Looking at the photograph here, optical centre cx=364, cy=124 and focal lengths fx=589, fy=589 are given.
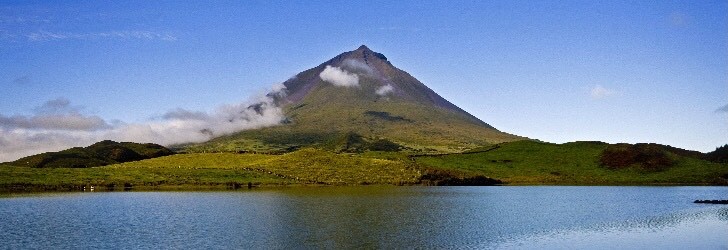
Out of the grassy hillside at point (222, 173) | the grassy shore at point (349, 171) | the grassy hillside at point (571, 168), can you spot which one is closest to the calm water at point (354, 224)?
the grassy hillside at point (222, 173)

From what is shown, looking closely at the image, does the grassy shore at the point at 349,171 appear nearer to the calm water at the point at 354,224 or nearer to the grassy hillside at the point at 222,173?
the grassy hillside at the point at 222,173

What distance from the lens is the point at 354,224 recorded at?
185 feet

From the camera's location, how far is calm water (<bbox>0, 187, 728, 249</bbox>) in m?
45.5

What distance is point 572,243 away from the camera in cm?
4628

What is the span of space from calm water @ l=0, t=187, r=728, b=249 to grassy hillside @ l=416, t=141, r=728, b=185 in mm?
76082

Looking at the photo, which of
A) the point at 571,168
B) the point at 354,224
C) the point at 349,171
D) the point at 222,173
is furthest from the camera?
the point at 571,168

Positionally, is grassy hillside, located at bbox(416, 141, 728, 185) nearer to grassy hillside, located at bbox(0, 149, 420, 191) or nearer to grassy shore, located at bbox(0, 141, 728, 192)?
grassy shore, located at bbox(0, 141, 728, 192)

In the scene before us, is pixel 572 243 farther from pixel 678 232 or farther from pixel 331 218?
pixel 331 218

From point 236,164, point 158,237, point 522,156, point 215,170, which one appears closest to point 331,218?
point 158,237

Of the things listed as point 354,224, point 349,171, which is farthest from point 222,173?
point 354,224

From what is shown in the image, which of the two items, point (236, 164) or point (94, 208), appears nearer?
point (94, 208)

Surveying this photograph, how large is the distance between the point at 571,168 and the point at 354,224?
431ft

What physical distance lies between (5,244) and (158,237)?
10.6 m

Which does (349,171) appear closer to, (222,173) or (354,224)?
(222,173)
